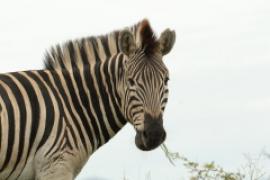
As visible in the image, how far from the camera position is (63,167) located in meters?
11.3

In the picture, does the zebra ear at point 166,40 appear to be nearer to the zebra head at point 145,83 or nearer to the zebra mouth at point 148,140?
the zebra head at point 145,83

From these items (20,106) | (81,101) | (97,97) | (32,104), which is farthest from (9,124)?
(97,97)

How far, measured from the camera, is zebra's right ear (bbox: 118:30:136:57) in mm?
11703

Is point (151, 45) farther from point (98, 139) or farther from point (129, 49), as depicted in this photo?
point (98, 139)

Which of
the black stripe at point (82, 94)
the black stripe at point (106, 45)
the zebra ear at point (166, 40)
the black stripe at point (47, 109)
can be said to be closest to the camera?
the black stripe at point (47, 109)

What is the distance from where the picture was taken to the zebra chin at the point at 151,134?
436 inches

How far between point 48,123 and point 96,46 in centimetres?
154

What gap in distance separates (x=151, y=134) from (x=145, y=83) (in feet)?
2.41

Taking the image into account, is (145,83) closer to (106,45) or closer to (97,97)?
(97,97)

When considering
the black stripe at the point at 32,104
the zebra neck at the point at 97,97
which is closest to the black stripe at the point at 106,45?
the zebra neck at the point at 97,97

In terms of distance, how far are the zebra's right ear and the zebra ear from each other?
496mm

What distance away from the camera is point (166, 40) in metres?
12.2

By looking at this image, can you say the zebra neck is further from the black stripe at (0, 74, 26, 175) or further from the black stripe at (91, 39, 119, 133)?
the black stripe at (0, 74, 26, 175)

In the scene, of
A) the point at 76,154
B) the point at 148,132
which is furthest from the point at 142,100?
the point at 76,154
